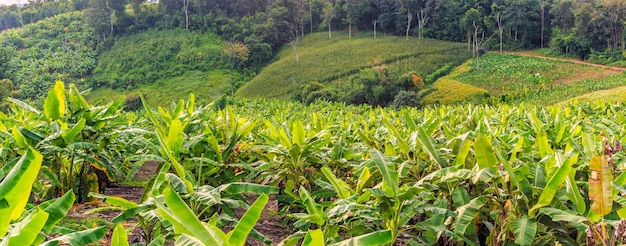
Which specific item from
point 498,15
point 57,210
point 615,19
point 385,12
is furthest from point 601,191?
point 385,12

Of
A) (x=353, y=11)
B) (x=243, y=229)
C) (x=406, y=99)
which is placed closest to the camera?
(x=243, y=229)

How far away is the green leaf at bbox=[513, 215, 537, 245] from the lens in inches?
66.7

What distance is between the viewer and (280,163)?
2975 millimetres

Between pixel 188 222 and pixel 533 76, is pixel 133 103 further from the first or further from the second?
pixel 188 222

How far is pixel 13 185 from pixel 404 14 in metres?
58.8

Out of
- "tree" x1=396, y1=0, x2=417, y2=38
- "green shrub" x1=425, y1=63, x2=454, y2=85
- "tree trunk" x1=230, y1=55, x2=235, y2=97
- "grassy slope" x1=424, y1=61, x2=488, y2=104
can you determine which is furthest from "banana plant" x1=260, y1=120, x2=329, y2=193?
"tree" x1=396, y1=0, x2=417, y2=38

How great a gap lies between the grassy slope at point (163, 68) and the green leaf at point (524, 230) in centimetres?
4075

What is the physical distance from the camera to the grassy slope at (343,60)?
43750 millimetres

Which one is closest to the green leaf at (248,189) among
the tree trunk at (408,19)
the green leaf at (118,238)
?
the green leaf at (118,238)

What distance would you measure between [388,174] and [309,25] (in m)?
62.6

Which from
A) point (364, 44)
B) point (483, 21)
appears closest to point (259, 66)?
point (364, 44)

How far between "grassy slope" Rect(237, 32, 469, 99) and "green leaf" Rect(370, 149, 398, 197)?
38.9m

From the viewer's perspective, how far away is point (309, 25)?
206ft

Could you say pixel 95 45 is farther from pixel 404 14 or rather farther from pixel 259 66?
pixel 404 14
